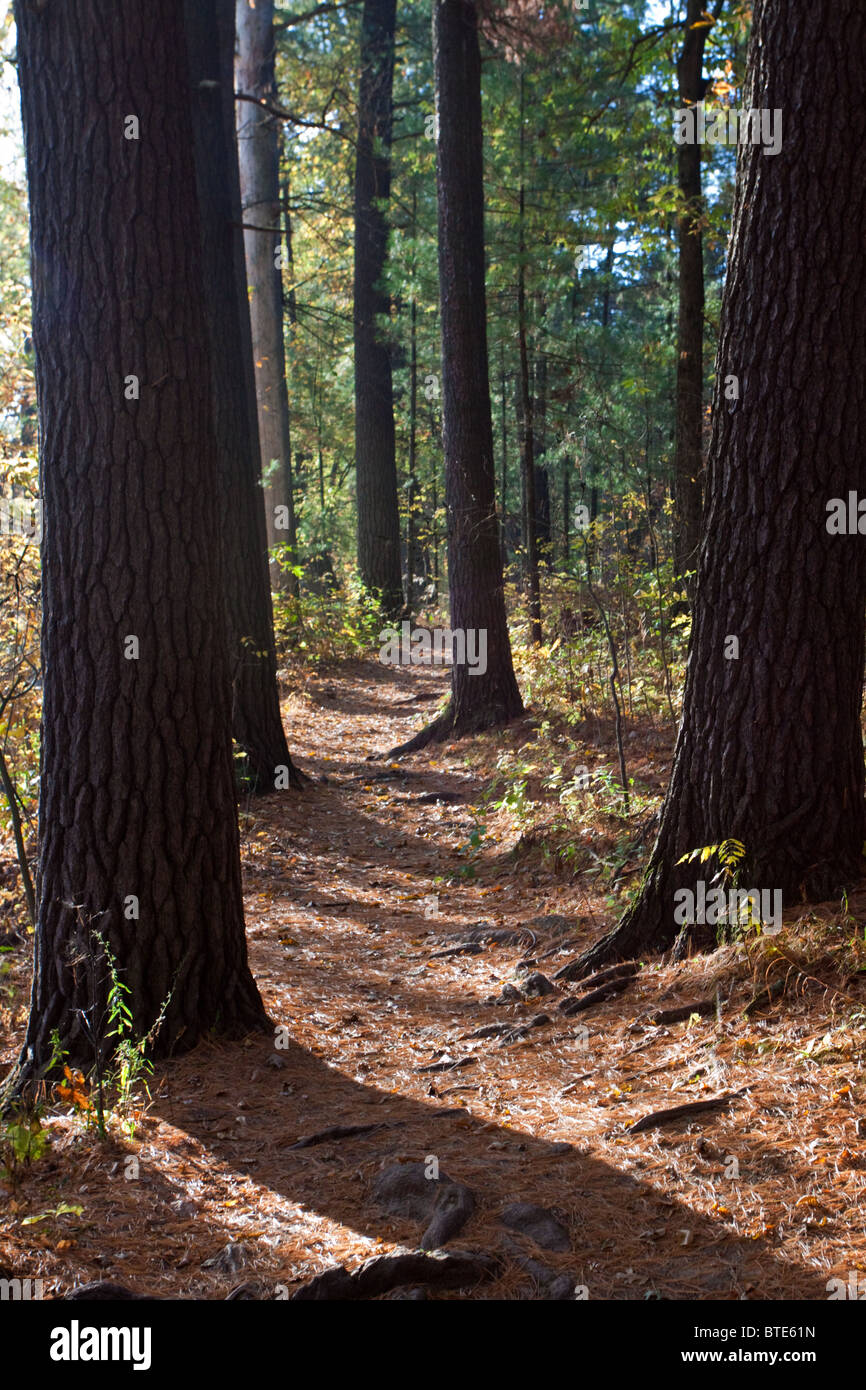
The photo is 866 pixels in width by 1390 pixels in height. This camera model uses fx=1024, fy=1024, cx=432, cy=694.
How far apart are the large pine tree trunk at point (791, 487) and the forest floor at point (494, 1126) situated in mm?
494

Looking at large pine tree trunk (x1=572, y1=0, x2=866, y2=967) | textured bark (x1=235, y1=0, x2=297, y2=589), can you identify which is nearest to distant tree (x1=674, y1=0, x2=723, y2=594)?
large pine tree trunk (x1=572, y1=0, x2=866, y2=967)

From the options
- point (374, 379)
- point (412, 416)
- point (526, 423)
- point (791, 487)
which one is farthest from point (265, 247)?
point (791, 487)

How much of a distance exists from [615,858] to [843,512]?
103 inches

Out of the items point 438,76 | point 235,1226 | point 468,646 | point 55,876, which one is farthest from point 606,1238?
point 438,76

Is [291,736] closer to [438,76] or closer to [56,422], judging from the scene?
[438,76]

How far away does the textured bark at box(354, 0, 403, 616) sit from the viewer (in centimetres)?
1688

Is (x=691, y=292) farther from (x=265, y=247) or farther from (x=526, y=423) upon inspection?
(x=265, y=247)

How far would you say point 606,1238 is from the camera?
2.81 m

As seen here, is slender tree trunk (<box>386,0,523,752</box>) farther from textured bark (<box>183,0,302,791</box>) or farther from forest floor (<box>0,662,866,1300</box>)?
forest floor (<box>0,662,866,1300</box>)

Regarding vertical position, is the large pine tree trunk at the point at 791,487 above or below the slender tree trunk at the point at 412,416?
below

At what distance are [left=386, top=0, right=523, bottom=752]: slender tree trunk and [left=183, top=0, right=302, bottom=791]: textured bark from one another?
1962 millimetres

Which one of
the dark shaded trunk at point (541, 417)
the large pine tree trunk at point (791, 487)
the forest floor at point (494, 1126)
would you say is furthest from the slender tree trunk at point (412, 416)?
the forest floor at point (494, 1126)

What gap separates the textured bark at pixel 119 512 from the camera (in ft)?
13.0

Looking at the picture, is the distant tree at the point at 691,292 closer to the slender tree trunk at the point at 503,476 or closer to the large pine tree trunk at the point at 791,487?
the slender tree trunk at the point at 503,476
